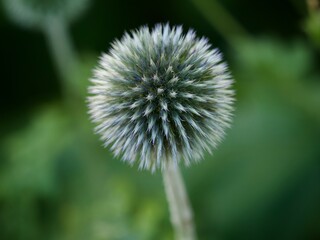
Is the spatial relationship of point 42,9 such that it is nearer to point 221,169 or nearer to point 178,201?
point 221,169

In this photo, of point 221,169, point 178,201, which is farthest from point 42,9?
point 178,201

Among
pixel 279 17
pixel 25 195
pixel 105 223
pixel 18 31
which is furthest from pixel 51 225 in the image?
pixel 279 17

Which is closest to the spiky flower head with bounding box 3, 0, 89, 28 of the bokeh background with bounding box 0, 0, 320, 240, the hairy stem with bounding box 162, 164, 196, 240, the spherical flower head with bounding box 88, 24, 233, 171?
the bokeh background with bounding box 0, 0, 320, 240

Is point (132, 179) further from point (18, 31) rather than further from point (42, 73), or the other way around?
point (18, 31)

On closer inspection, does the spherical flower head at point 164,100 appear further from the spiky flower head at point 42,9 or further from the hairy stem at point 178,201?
the spiky flower head at point 42,9

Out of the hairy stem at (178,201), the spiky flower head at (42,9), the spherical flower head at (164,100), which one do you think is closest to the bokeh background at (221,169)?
the spiky flower head at (42,9)
